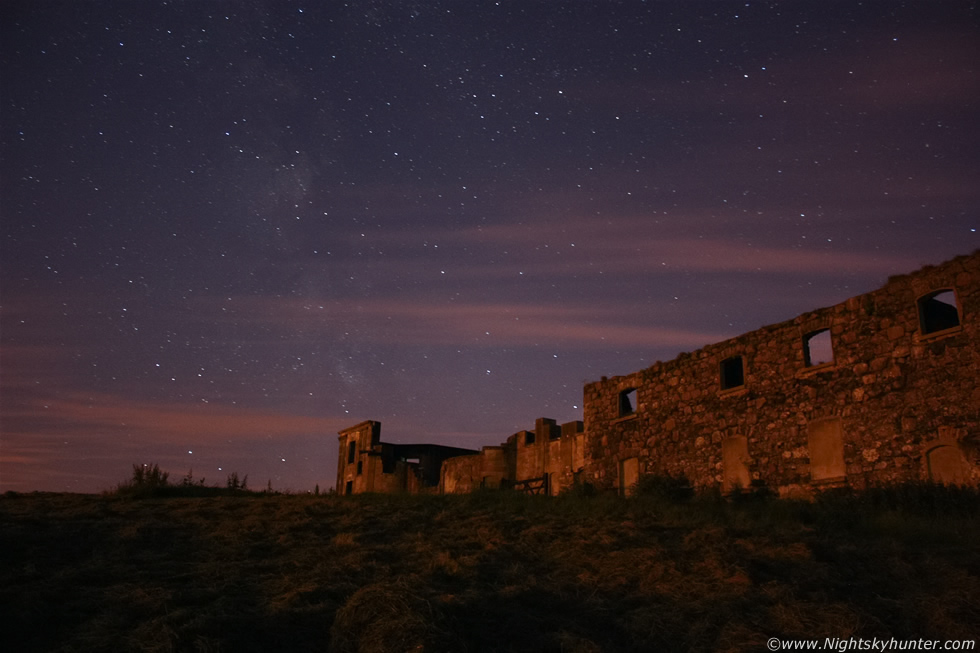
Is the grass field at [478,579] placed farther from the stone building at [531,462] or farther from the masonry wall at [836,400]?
the stone building at [531,462]

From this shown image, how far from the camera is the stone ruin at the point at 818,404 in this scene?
48.6ft

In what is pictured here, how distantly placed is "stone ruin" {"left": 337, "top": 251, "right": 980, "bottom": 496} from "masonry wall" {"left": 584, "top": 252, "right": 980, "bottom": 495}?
3 cm

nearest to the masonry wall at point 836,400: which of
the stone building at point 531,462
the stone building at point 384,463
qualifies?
the stone building at point 531,462

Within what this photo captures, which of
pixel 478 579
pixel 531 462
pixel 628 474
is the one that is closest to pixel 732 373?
pixel 628 474

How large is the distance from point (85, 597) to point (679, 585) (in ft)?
22.1

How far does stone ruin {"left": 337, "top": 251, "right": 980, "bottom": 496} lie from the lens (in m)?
14.8

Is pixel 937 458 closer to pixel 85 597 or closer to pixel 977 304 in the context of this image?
pixel 977 304

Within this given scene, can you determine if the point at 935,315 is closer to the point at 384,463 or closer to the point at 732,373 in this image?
the point at 732,373

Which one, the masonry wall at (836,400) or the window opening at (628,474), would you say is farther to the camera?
the window opening at (628,474)

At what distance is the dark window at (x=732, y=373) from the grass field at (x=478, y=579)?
6.71m

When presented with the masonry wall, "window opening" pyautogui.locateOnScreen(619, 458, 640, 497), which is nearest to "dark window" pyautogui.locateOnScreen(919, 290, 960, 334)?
the masonry wall

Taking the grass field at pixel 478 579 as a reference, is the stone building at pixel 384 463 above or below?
above

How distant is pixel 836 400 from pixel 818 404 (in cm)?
46

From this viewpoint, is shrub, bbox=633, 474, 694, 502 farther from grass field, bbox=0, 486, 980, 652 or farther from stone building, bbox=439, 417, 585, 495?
grass field, bbox=0, 486, 980, 652
